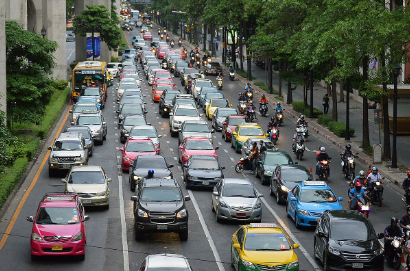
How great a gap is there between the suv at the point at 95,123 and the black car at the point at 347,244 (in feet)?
75.4

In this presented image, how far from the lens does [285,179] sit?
3062cm

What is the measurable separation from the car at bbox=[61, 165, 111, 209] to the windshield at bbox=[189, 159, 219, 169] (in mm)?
4938

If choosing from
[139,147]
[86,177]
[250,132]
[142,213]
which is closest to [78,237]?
[142,213]

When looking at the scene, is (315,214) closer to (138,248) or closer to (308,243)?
(308,243)

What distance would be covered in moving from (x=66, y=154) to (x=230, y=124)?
13.3m

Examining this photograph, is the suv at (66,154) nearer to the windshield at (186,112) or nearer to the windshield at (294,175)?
the windshield at (294,175)

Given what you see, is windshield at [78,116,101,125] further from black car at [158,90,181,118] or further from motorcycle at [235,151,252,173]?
motorcycle at [235,151,252,173]

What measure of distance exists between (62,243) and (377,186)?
13.6 m

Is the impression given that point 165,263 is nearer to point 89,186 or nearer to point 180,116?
point 89,186

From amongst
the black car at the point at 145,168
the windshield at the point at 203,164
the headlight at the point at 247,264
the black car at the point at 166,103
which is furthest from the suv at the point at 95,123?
the headlight at the point at 247,264

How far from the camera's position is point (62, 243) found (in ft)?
71.3

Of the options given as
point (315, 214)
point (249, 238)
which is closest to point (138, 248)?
point (249, 238)

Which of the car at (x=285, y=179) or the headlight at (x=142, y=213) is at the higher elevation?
the car at (x=285, y=179)

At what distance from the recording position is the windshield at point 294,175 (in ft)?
101
